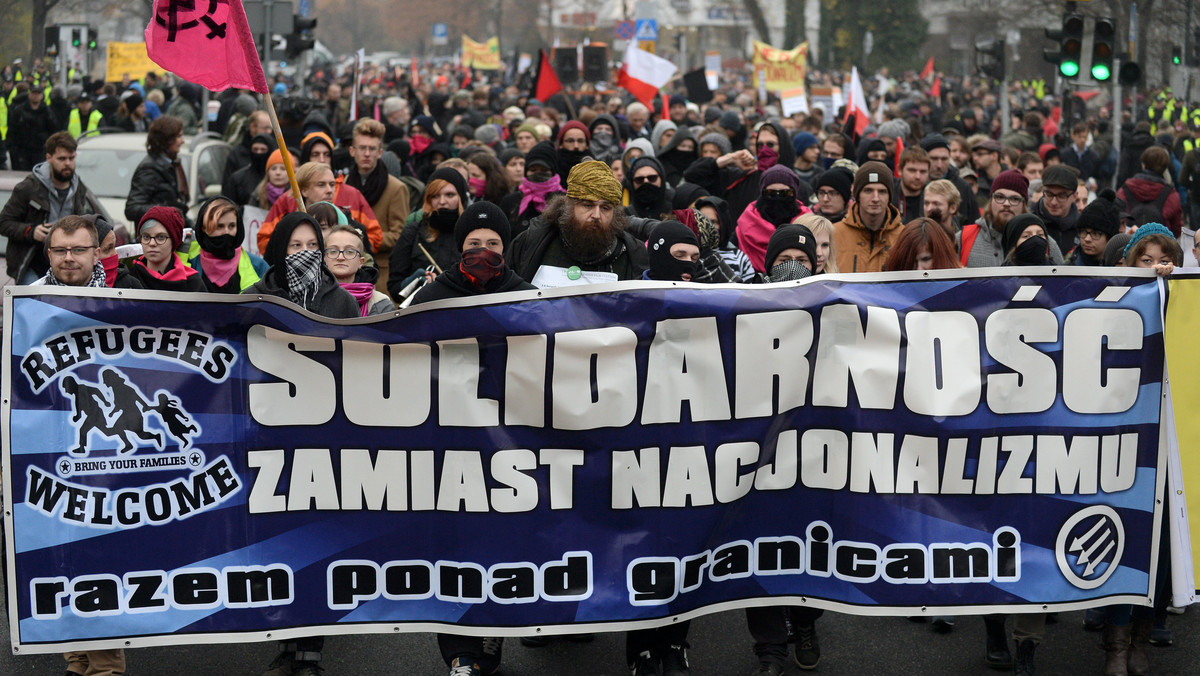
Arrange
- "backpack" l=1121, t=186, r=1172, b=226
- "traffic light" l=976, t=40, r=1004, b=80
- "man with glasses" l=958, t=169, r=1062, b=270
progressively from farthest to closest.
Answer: "traffic light" l=976, t=40, r=1004, b=80 < "backpack" l=1121, t=186, r=1172, b=226 < "man with glasses" l=958, t=169, r=1062, b=270

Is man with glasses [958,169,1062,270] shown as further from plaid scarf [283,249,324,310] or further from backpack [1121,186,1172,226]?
plaid scarf [283,249,324,310]

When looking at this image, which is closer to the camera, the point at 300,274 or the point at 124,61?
the point at 300,274

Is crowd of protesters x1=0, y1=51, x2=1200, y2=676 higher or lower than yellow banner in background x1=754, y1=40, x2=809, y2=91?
lower

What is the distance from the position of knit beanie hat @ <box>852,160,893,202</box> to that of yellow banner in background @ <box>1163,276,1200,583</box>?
280 cm

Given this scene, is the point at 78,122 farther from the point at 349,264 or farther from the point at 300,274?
the point at 300,274

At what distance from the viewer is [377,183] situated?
10.0m

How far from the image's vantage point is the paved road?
562 centimetres

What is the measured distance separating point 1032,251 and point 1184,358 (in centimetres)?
123

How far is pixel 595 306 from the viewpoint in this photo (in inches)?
195

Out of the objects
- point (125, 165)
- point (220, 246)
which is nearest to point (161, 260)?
point (220, 246)

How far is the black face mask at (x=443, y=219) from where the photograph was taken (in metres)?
8.27

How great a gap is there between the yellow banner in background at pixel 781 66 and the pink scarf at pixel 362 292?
17799 mm

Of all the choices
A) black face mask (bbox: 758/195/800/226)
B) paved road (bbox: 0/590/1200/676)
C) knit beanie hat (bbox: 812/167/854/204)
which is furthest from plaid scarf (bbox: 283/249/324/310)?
knit beanie hat (bbox: 812/167/854/204)

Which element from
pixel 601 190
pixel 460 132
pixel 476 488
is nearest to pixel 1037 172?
pixel 460 132
